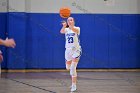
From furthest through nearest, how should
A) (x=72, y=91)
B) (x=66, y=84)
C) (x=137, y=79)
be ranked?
(x=137, y=79), (x=66, y=84), (x=72, y=91)

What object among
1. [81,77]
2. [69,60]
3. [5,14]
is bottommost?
[81,77]

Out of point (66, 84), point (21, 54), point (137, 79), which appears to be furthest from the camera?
point (21, 54)

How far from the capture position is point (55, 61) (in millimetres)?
17406

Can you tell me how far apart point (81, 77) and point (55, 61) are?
86.5 inches

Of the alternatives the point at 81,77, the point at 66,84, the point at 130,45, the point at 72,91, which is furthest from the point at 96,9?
the point at 72,91

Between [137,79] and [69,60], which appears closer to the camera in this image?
[69,60]

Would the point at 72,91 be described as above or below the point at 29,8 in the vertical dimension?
below

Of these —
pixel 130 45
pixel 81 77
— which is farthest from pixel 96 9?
pixel 81 77

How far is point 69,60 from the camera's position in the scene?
12312mm

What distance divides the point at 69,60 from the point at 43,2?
5670 mm

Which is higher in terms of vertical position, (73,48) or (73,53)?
(73,48)

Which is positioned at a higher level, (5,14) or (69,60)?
(5,14)

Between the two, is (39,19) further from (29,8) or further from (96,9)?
(96,9)

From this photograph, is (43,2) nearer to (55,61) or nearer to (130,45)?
(55,61)
